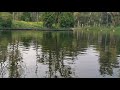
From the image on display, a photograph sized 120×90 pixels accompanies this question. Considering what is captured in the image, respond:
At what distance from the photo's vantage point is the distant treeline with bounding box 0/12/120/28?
5547cm

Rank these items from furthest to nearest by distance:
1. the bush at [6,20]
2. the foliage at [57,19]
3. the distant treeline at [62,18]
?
the foliage at [57,19], the distant treeline at [62,18], the bush at [6,20]

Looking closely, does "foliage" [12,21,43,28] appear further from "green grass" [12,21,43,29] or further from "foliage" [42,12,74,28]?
"foliage" [42,12,74,28]

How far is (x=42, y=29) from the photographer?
62.8 metres

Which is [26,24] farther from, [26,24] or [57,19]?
[57,19]

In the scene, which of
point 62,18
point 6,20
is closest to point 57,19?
point 62,18

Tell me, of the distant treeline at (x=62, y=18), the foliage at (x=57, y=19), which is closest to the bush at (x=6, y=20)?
the distant treeline at (x=62, y=18)

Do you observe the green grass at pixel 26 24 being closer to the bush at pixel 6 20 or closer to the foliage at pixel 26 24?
the foliage at pixel 26 24

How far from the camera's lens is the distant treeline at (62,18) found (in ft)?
182

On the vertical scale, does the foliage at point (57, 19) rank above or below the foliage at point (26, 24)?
above

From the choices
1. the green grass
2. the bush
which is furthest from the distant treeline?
the green grass
